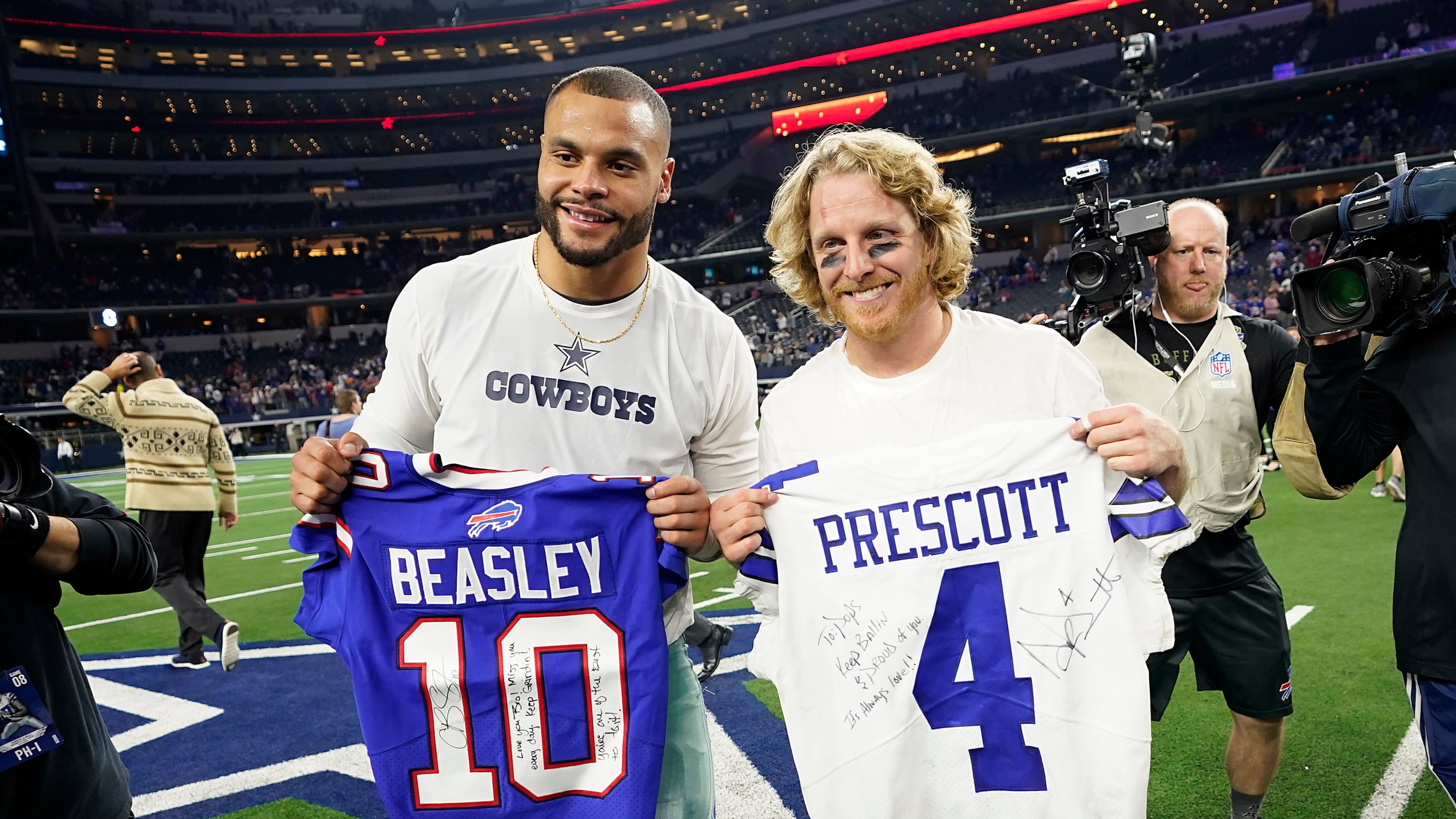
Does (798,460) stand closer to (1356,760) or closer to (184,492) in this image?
(1356,760)

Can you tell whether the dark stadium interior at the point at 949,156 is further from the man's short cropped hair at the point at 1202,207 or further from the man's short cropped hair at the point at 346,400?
the man's short cropped hair at the point at 1202,207

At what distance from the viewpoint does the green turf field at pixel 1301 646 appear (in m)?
3.74

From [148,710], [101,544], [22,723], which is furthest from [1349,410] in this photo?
[148,710]

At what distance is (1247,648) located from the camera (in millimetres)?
3279

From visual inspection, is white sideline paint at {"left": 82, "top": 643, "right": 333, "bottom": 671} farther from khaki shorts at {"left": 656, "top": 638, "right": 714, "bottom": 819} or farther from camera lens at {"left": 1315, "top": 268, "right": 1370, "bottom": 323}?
camera lens at {"left": 1315, "top": 268, "right": 1370, "bottom": 323}

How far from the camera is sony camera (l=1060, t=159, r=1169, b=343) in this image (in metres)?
3.41

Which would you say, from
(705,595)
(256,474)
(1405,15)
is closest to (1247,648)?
(705,595)

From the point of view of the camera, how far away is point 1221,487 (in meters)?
3.32

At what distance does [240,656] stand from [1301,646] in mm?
7370

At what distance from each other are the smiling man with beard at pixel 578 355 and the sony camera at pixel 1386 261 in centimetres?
→ 159

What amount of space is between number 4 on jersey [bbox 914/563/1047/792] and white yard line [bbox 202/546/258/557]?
12.4 meters

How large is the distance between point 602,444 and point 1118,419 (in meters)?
1.31

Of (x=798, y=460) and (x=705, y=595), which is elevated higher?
(x=798, y=460)

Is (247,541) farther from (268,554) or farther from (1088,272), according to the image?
(1088,272)
